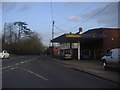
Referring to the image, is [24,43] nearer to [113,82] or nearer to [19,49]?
[19,49]

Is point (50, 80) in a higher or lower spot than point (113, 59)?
lower

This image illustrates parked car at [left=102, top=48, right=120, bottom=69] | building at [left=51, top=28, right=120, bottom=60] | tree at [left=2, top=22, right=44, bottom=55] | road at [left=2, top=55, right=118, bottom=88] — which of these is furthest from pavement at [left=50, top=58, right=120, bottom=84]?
tree at [left=2, top=22, right=44, bottom=55]

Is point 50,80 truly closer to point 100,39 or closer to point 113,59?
point 113,59

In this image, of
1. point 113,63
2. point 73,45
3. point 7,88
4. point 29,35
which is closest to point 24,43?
point 29,35

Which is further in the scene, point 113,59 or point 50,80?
point 113,59

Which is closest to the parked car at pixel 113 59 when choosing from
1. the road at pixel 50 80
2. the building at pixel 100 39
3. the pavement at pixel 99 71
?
the pavement at pixel 99 71

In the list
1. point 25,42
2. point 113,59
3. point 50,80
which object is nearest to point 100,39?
point 113,59

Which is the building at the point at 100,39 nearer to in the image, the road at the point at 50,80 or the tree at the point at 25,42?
the road at the point at 50,80

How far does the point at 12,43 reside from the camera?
263ft

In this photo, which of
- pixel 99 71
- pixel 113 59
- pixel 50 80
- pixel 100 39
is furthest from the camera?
pixel 100 39

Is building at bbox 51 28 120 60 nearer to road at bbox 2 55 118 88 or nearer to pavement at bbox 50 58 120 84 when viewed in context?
pavement at bbox 50 58 120 84

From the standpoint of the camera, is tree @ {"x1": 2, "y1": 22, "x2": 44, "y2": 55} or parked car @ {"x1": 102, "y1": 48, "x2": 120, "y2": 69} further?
tree @ {"x1": 2, "y1": 22, "x2": 44, "y2": 55}

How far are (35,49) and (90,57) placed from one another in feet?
186

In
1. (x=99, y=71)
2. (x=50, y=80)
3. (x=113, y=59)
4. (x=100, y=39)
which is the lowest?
(x=99, y=71)
